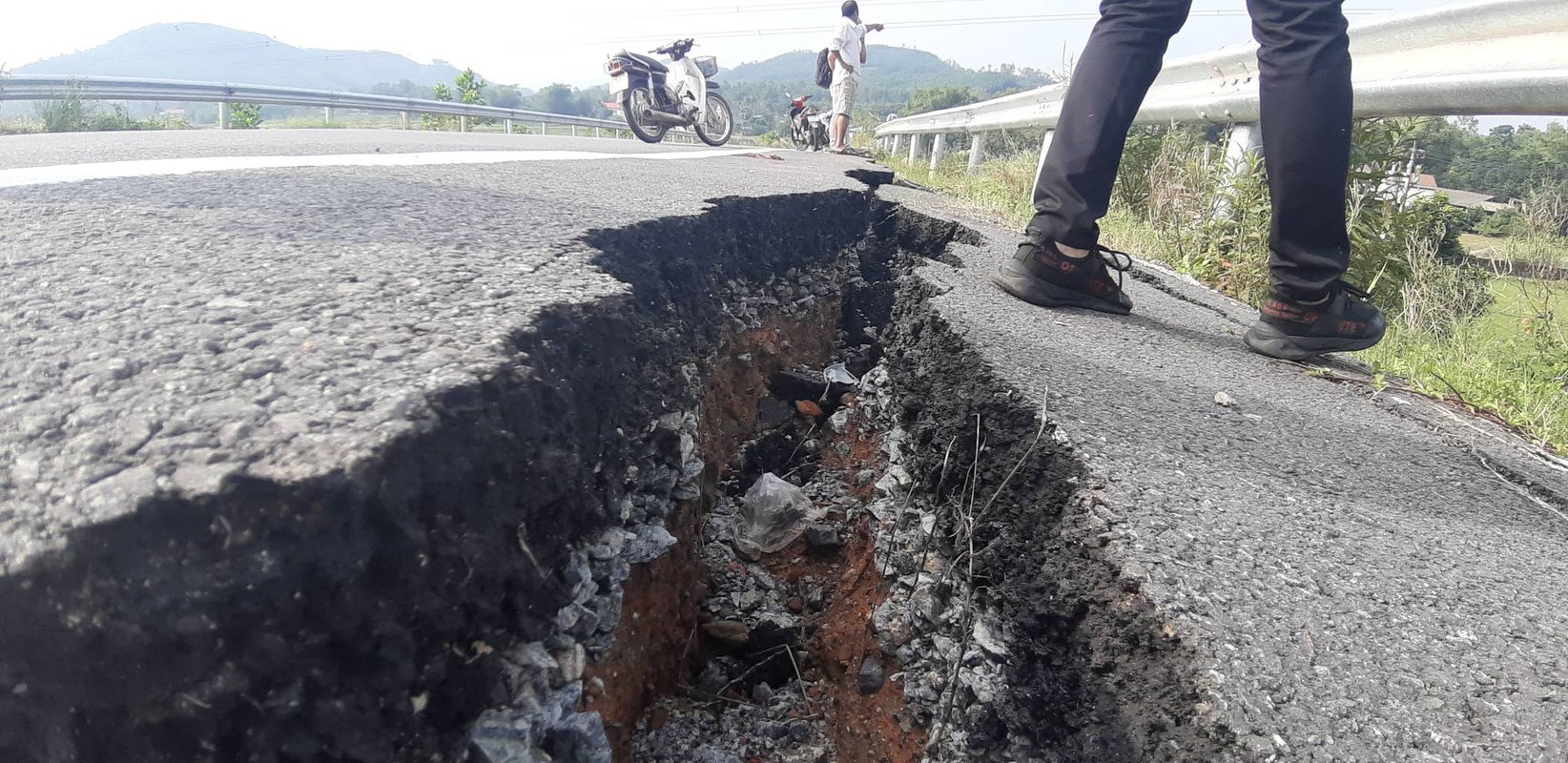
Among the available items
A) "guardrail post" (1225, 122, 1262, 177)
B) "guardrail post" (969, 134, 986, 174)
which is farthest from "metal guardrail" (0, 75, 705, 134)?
"guardrail post" (1225, 122, 1262, 177)

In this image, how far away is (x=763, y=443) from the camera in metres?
2.43

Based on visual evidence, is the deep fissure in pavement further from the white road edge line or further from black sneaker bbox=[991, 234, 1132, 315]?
the white road edge line

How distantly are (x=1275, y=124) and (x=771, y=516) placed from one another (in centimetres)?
152

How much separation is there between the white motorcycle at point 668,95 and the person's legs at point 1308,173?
8006 millimetres

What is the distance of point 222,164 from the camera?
8.52 feet

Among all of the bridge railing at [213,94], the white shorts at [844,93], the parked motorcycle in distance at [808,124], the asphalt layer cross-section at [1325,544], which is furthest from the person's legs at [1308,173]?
the parked motorcycle in distance at [808,124]

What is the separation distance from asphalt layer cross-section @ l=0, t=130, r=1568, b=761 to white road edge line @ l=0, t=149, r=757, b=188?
0.23 meters

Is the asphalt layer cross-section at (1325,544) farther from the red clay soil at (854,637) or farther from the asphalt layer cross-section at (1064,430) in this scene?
the red clay soil at (854,637)

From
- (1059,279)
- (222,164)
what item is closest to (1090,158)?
(1059,279)

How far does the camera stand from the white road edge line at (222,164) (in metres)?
2.15

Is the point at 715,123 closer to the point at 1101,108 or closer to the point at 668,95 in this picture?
the point at 668,95

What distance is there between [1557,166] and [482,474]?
4194 mm

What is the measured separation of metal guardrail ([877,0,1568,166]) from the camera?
86.7 inches

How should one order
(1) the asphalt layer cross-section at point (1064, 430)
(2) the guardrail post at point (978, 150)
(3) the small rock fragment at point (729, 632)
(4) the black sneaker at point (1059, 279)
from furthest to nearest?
(2) the guardrail post at point (978, 150)
(4) the black sneaker at point (1059, 279)
(3) the small rock fragment at point (729, 632)
(1) the asphalt layer cross-section at point (1064, 430)
